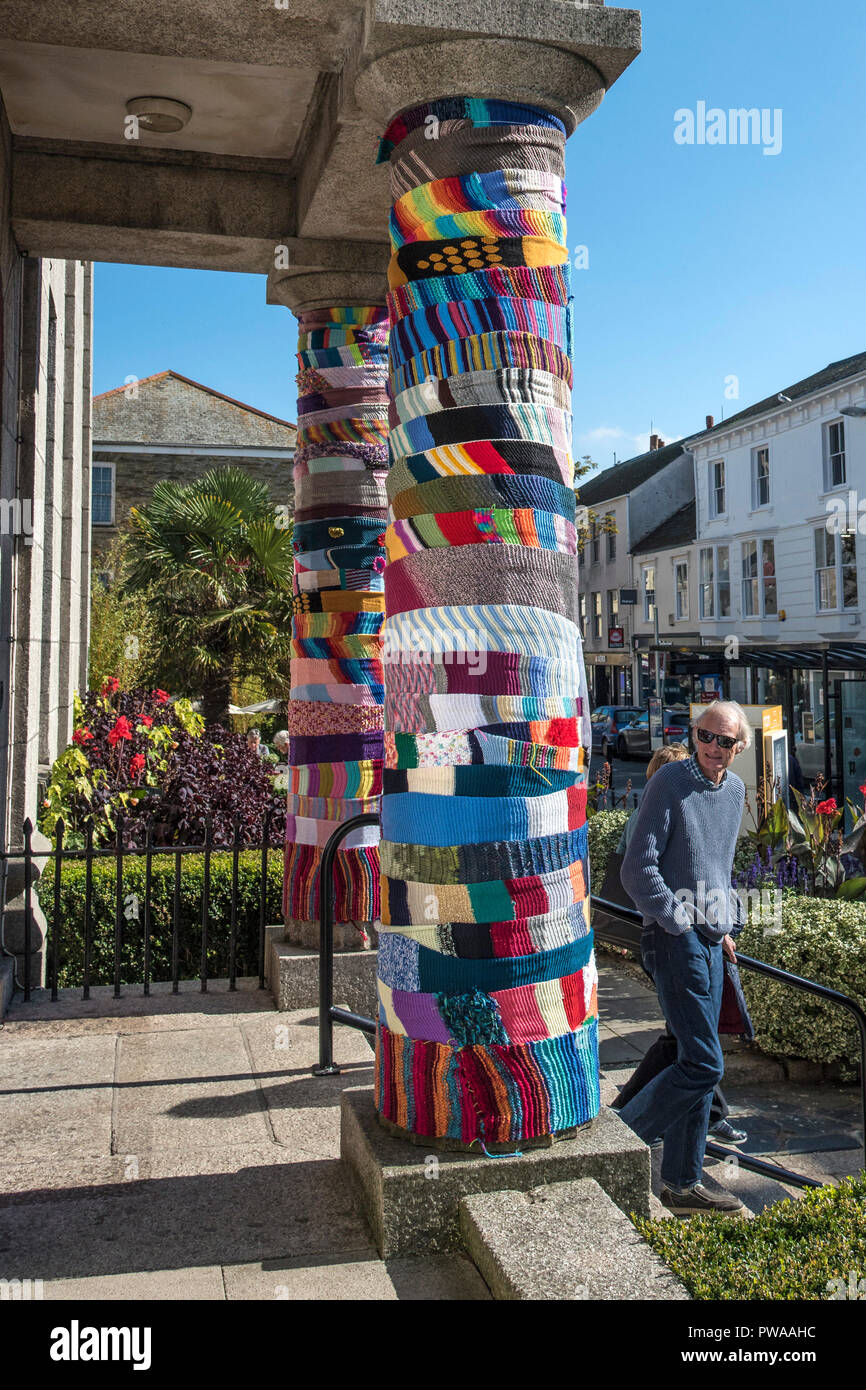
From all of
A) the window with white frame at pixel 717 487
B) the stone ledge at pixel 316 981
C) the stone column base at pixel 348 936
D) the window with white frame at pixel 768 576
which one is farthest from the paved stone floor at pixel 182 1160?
the window with white frame at pixel 717 487

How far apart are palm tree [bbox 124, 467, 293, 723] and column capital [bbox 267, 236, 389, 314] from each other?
1208cm

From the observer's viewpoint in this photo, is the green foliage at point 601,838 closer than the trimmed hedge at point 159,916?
No

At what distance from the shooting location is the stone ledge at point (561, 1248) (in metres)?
2.97

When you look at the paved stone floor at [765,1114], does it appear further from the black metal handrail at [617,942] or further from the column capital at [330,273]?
the column capital at [330,273]

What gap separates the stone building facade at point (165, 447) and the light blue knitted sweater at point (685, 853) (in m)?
27.3

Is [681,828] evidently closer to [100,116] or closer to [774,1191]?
[774,1191]

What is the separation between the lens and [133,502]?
31547 mm

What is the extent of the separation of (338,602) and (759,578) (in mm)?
30060

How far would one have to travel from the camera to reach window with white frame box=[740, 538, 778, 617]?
112 feet

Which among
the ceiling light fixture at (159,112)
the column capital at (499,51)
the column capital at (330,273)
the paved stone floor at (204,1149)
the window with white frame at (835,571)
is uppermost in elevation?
the window with white frame at (835,571)

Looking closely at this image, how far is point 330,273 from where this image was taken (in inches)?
266

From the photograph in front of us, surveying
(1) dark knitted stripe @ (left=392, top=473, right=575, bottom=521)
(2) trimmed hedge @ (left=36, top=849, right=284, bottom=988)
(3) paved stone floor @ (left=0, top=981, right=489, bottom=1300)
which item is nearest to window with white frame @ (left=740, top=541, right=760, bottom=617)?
(2) trimmed hedge @ (left=36, top=849, right=284, bottom=988)
